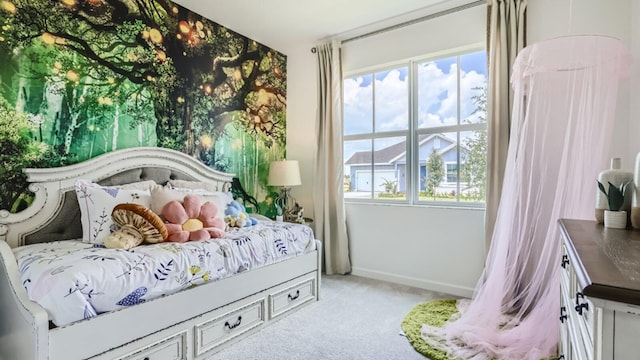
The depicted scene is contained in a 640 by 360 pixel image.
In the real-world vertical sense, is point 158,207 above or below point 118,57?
below

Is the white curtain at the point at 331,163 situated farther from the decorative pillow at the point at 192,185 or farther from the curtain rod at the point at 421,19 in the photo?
the decorative pillow at the point at 192,185

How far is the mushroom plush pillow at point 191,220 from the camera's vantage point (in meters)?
2.31

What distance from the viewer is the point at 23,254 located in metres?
1.87

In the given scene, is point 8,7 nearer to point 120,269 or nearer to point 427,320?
point 120,269

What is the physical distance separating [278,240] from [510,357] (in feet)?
5.76

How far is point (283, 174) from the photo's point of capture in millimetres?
3689

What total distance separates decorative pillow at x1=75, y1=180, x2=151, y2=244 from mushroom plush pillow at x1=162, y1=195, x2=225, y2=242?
335 millimetres

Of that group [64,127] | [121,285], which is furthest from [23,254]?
[64,127]

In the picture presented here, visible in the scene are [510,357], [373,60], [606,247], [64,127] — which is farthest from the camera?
[373,60]

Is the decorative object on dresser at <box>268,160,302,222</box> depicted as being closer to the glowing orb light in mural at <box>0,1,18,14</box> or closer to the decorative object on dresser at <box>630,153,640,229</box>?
the glowing orb light in mural at <box>0,1,18,14</box>

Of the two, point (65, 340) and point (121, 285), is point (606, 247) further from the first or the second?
point (65, 340)

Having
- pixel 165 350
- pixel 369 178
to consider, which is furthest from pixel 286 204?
pixel 165 350

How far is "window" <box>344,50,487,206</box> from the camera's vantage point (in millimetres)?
3195

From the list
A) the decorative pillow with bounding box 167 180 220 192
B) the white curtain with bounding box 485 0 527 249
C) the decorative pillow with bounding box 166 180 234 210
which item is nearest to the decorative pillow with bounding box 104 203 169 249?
the decorative pillow with bounding box 166 180 234 210
